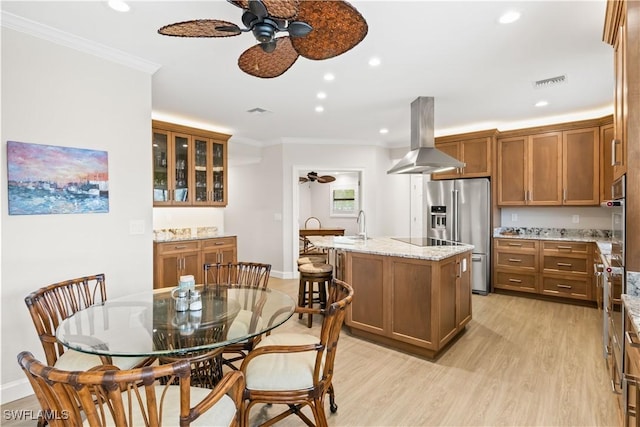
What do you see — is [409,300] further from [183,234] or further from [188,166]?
[188,166]

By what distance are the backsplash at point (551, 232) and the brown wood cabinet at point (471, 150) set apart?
3.22 ft

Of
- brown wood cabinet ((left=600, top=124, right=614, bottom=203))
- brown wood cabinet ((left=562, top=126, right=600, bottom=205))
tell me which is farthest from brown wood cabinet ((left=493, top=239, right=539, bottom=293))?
brown wood cabinet ((left=600, top=124, right=614, bottom=203))

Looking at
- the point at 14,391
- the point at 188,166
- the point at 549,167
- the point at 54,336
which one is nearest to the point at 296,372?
the point at 54,336

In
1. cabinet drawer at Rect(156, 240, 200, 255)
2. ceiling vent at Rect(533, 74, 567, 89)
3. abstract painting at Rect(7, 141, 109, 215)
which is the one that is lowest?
cabinet drawer at Rect(156, 240, 200, 255)

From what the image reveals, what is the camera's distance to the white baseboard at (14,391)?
214 centimetres

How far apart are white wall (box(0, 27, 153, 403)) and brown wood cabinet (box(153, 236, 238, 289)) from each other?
3.73ft

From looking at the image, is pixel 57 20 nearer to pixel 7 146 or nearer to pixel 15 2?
pixel 15 2

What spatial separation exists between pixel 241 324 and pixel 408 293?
1699mm

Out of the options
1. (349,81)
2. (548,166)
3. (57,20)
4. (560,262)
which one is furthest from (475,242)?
(57,20)

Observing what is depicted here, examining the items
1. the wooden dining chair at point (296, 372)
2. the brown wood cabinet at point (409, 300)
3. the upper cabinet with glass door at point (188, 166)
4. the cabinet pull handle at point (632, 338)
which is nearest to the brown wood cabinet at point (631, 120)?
the cabinet pull handle at point (632, 338)

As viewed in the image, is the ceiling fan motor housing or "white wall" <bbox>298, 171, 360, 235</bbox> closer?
the ceiling fan motor housing

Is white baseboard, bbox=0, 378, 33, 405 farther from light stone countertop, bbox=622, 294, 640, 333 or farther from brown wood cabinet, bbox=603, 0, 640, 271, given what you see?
brown wood cabinet, bbox=603, 0, 640, 271

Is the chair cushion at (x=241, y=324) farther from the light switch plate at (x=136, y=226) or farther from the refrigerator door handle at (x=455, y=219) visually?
the refrigerator door handle at (x=455, y=219)

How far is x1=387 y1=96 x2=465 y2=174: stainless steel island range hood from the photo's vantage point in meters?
3.51
